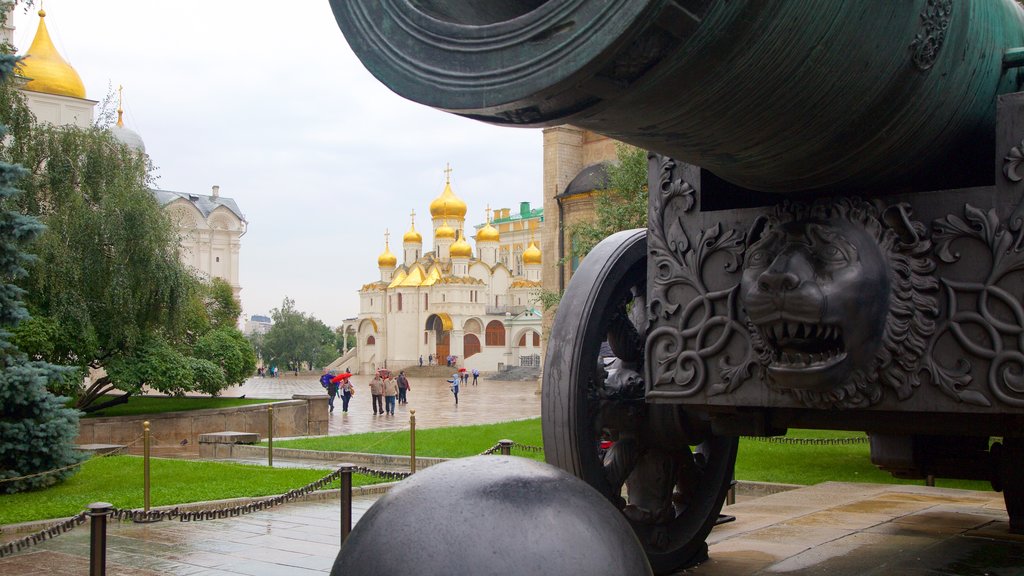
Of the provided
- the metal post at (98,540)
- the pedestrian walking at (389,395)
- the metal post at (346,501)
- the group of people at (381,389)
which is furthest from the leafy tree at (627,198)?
the metal post at (98,540)

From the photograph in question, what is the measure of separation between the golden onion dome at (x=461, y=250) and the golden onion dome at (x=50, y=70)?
45306 millimetres

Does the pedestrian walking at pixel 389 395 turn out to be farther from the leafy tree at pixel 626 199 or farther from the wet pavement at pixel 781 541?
the wet pavement at pixel 781 541

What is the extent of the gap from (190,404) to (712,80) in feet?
78.1

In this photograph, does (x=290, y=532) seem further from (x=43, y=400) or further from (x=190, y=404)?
(x=190, y=404)

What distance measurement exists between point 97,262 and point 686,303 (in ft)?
56.0

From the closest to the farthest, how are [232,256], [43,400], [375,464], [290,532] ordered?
[290,532]
[43,400]
[375,464]
[232,256]

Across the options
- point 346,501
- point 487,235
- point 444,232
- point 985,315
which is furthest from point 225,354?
point 487,235

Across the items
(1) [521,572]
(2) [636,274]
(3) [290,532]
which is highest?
(2) [636,274]

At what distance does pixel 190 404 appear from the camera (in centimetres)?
2455

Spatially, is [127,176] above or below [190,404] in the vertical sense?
above

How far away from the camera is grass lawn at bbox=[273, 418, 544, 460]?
48.3ft

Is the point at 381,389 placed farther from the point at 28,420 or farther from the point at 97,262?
the point at 28,420

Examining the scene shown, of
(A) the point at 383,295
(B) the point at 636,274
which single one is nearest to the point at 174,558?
(B) the point at 636,274

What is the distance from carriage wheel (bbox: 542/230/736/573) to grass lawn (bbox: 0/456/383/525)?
628 cm
